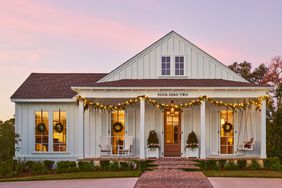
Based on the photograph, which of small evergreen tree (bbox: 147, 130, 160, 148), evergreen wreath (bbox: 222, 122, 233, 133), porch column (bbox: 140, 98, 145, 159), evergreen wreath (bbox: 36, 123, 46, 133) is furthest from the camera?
evergreen wreath (bbox: 36, 123, 46, 133)

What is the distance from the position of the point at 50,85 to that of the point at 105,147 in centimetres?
520

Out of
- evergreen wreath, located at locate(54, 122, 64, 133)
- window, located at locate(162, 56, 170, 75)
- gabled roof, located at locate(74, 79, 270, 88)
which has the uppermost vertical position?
window, located at locate(162, 56, 170, 75)

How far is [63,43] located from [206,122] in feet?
32.9

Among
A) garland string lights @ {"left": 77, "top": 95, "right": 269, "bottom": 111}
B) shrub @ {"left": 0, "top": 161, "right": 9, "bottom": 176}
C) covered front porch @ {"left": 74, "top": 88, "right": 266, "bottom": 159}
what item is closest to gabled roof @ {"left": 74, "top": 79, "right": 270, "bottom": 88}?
garland string lights @ {"left": 77, "top": 95, "right": 269, "bottom": 111}

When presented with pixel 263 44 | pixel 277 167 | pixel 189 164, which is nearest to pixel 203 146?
pixel 189 164

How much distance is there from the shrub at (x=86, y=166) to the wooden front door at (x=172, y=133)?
4.06m

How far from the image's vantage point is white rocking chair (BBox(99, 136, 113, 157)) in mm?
22281

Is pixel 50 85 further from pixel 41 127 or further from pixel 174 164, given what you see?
pixel 174 164

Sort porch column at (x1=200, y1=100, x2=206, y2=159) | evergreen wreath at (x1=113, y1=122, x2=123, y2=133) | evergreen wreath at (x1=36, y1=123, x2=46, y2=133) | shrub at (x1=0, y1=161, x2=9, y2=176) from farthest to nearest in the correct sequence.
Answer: evergreen wreath at (x1=36, y1=123, x2=46, y2=133)
evergreen wreath at (x1=113, y1=122, x2=123, y2=133)
porch column at (x1=200, y1=100, x2=206, y2=159)
shrub at (x1=0, y1=161, x2=9, y2=176)

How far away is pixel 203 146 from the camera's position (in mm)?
21266

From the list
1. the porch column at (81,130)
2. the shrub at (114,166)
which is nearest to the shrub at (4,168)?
the porch column at (81,130)

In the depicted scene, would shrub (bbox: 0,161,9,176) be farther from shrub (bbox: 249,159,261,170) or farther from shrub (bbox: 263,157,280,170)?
shrub (bbox: 263,157,280,170)

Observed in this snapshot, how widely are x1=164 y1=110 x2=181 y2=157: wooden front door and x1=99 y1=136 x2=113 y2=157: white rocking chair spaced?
2742mm

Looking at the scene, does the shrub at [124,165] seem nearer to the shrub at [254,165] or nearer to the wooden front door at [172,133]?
the wooden front door at [172,133]
